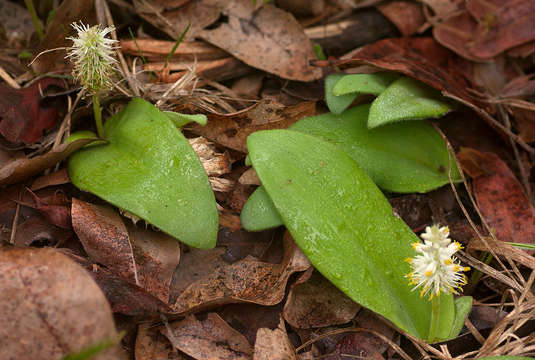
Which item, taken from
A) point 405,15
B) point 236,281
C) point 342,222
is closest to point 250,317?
point 236,281

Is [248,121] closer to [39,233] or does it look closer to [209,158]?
[209,158]

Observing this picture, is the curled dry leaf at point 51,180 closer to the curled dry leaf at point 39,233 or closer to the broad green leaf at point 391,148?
the curled dry leaf at point 39,233

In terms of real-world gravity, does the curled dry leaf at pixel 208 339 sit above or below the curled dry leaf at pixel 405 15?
below

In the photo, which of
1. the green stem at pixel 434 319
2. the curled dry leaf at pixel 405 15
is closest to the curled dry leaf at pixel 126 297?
the green stem at pixel 434 319

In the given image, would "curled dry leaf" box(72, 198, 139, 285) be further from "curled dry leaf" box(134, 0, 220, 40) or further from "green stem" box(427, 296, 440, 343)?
"curled dry leaf" box(134, 0, 220, 40)

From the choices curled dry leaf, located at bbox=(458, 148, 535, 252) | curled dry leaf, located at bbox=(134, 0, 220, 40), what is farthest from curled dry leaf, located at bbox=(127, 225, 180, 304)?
curled dry leaf, located at bbox=(458, 148, 535, 252)
